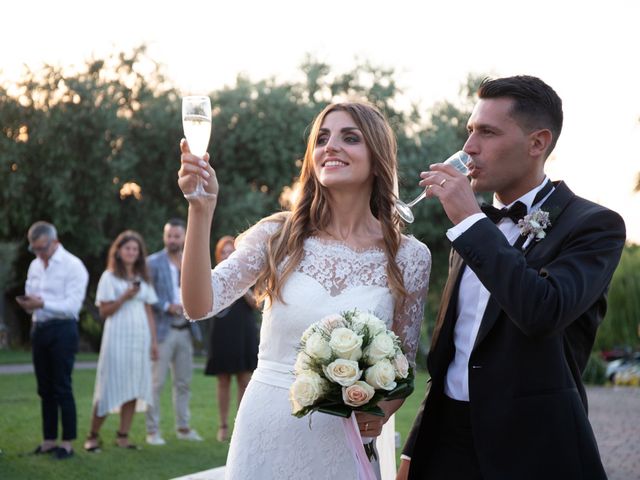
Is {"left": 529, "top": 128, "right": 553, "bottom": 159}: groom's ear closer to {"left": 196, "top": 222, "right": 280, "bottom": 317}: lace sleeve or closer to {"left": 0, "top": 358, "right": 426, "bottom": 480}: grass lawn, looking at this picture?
{"left": 196, "top": 222, "right": 280, "bottom": 317}: lace sleeve

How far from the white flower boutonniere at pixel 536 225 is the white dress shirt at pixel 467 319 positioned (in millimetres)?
123

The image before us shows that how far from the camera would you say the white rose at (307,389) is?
3242mm

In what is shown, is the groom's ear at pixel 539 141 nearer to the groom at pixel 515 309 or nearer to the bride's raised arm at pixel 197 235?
the groom at pixel 515 309

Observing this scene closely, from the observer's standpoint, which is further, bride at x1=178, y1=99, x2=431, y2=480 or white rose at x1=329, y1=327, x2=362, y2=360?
bride at x1=178, y1=99, x2=431, y2=480

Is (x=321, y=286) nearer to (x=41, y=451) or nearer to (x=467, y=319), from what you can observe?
(x=467, y=319)

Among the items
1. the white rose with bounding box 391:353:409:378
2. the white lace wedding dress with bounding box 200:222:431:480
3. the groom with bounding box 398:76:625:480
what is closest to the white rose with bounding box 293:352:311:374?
the white rose with bounding box 391:353:409:378

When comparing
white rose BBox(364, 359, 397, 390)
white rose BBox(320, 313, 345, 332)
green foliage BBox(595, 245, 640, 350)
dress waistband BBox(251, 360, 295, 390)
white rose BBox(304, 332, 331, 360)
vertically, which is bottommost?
green foliage BBox(595, 245, 640, 350)

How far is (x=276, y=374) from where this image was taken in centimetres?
386

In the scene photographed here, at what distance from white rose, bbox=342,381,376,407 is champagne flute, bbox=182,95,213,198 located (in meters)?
0.93

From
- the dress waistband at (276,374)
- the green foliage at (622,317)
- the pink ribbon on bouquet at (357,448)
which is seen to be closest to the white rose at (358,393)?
the pink ribbon on bouquet at (357,448)

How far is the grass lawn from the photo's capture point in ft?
29.5

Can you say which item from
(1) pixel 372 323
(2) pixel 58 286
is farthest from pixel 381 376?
(2) pixel 58 286

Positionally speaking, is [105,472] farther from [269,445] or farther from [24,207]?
[24,207]

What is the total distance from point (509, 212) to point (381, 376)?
86 centimetres
